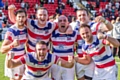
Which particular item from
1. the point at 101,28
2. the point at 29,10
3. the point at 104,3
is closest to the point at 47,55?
the point at 101,28

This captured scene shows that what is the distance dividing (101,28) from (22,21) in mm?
1594

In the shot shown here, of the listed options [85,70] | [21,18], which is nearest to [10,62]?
[21,18]

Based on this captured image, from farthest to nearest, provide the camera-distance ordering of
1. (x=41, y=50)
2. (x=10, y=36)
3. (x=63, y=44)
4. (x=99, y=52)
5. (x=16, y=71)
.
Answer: (x=16, y=71)
(x=10, y=36)
(x=63, y=44)
(x=99, y=52)
(x=41, y=50)

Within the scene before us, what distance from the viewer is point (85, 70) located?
24.1ft

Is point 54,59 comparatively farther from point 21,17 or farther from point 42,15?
point 21,17

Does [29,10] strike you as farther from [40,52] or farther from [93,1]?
[40,52]

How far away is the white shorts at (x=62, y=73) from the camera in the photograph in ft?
23.6

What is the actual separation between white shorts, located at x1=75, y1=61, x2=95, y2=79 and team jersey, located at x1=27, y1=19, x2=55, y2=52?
33.5 inches

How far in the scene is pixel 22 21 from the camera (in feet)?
23.8

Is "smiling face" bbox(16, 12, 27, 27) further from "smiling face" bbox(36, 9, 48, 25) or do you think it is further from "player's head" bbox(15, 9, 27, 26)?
"smiling face" bbox(36, 9, 48, 25)

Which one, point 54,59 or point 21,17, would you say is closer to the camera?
point 54,59

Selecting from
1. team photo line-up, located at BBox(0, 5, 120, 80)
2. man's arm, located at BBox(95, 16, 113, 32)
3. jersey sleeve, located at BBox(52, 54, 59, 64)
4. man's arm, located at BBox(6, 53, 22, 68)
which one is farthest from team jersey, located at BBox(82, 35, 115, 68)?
man's arm, located at BBox(6, 53, 22, 68)

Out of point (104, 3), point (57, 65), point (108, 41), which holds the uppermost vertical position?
point (108, 41)

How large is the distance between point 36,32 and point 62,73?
38.8 inches
